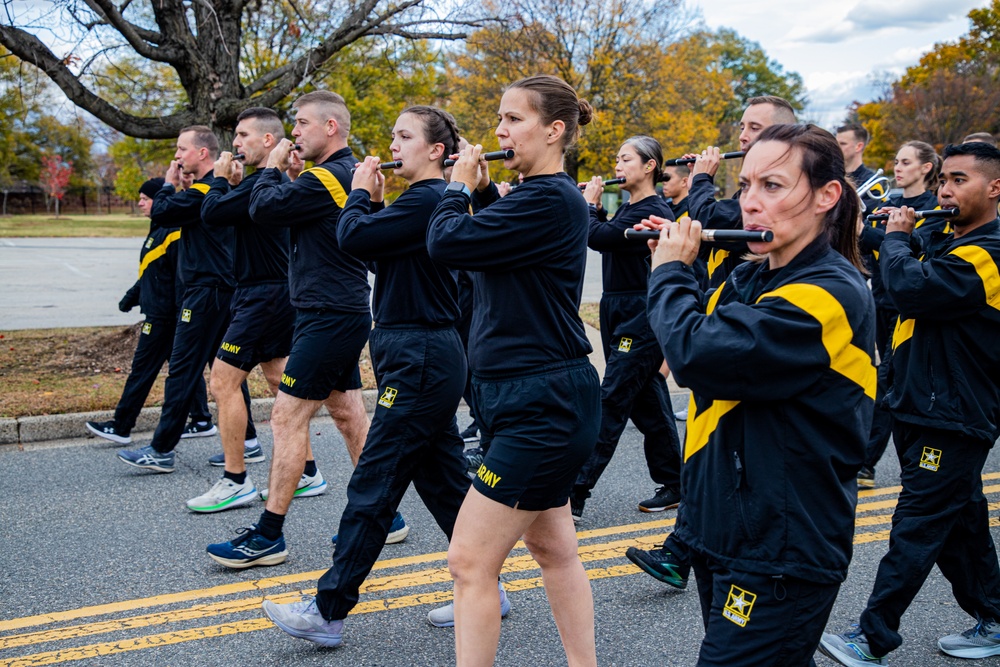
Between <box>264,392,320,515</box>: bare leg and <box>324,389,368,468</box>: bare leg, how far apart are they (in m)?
0.31

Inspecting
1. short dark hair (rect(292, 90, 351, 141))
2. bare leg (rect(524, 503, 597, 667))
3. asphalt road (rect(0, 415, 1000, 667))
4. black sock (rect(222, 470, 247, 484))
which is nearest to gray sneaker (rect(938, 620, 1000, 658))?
asphalt road (rect(0, 415, 1000, 667))

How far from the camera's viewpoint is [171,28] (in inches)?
352

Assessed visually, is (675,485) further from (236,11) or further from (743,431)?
(236,11)

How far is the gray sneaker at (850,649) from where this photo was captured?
3512 millimetres

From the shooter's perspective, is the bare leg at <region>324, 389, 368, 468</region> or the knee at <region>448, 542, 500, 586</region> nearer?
the knee at <region>448, 542, 500, 586</region>

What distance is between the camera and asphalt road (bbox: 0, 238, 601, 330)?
39.3ft

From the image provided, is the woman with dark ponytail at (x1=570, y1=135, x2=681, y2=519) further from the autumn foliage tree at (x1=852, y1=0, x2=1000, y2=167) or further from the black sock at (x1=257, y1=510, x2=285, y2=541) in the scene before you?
the autumn foliage tree at (x1=852, y1=0, x2=1000, y2=167)

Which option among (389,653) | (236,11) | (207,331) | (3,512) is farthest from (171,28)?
(389,653)

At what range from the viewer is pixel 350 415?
4.76 m

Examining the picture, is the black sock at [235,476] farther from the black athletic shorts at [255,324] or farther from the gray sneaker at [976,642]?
the gray sneaker at [976,642]

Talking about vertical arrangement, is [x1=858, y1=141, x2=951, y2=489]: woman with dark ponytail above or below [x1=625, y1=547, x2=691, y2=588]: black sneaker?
above

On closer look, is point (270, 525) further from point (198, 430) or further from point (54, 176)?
point (54, 176)

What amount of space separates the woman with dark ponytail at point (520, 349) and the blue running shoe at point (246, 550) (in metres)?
1.77

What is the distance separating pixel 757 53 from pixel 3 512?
7819 centimetres
